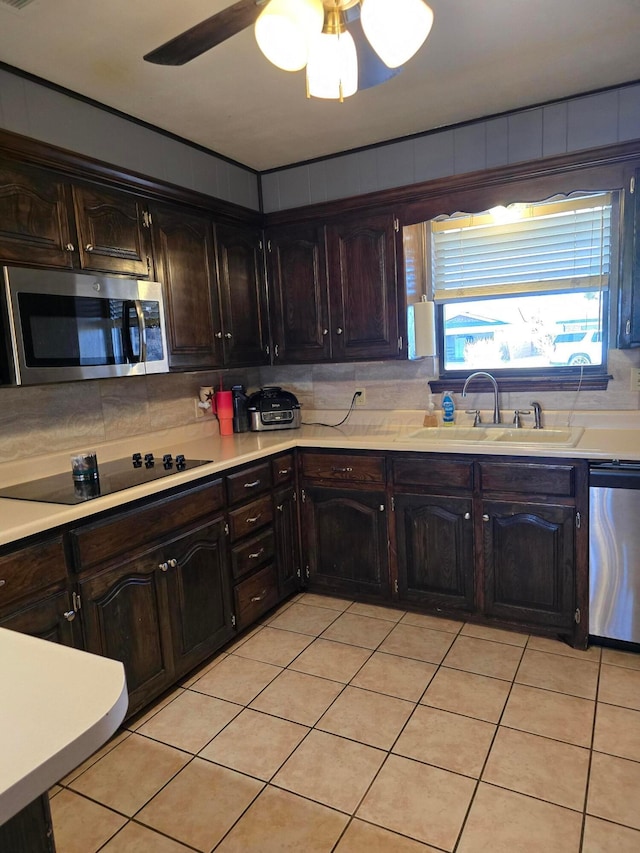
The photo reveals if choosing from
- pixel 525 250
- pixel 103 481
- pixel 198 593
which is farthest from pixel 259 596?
pixel 525 250

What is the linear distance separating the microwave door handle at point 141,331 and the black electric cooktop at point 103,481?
0.45 m

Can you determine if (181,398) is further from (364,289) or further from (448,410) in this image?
(448,410)

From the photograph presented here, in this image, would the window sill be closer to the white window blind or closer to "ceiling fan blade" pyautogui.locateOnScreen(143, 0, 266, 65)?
the white window blind

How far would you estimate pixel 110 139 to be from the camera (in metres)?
2.45

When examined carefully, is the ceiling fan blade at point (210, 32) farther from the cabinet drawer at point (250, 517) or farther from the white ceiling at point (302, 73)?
the cabinet drawer at point (250, 517)

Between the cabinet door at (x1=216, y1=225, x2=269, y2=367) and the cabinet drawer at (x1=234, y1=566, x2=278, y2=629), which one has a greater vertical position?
the cabinet door at (x1=216, y1=225, x2=269, y2=367)

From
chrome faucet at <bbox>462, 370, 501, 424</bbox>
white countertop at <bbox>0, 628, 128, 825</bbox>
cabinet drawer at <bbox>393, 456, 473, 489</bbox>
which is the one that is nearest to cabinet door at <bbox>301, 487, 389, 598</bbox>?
cabinet drawer at <bbox>393, 456, 473, 489</bbox>

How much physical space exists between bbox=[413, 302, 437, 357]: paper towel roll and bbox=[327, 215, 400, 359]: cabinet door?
0.12 m

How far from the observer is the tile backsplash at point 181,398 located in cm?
239

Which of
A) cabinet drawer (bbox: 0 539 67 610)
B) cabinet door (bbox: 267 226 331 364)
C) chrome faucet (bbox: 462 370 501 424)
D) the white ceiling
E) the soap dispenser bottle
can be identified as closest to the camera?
cabinet drawer (bbox: 0 539 67 610)

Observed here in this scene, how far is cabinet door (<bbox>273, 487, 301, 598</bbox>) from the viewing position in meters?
2.94

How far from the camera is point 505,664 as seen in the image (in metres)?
2.40

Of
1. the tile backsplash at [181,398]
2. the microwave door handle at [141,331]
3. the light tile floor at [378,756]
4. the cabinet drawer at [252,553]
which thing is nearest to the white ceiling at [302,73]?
the microwave door handle at [141,331]

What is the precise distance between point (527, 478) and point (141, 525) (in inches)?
64.3
